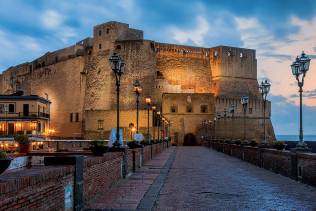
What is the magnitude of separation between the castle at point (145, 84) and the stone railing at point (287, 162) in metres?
42.6

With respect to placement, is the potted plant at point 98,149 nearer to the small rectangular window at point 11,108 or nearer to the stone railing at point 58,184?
the stone railing at point 58,184

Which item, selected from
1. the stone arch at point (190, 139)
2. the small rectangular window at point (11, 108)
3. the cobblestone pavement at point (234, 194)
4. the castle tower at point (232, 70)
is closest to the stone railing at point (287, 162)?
the cobblestone pavement at point (234, 194)

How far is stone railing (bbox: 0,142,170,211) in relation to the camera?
16.0 ft

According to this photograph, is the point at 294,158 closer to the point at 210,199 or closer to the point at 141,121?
the point at 210,199

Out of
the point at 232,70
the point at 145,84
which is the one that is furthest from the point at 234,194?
the point at 232,70

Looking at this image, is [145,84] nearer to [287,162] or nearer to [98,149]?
[287,162]

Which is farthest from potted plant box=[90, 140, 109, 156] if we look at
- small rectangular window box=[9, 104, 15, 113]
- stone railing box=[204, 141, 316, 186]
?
small rectangular window box=[9, 104, 15, 113]

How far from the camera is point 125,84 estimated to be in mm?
68750

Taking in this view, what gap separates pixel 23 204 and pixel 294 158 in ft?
34.5

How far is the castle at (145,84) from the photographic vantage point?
67.5m

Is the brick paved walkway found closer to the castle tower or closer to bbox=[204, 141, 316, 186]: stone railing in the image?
bbox=[204, 141, 316, 186]: stone railing

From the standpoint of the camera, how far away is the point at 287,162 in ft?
48.7

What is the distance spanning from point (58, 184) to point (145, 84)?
6236 cm

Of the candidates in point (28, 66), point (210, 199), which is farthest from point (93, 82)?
point (210, 199)
